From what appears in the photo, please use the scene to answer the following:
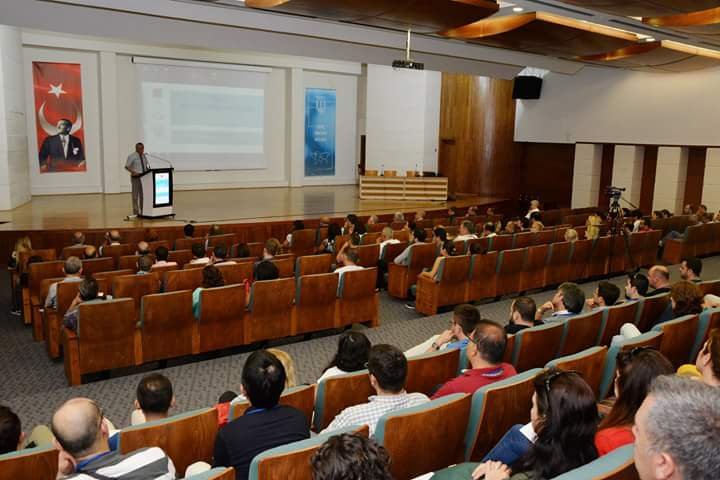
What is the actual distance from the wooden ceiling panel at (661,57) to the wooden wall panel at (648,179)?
2.33 metres

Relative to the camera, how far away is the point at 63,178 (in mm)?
14281

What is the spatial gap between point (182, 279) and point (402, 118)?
12.1 m

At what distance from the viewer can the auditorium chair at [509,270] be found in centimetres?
744

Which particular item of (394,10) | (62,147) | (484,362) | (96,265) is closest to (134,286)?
(96,265)

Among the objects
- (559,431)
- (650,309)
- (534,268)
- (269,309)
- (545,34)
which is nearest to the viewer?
(559,431)

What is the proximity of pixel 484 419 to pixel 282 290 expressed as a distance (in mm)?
3215

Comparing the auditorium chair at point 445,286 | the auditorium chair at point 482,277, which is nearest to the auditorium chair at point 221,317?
the auditorium chair at point 445,286

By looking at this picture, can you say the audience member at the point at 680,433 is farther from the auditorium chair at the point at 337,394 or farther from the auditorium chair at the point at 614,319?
the auditorium chair at the point at 614,319

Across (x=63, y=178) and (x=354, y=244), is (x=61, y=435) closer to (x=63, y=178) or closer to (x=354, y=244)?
(x=354, y=244)

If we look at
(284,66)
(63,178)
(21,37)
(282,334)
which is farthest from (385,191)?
(282,334)

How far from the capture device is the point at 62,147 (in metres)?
14.1

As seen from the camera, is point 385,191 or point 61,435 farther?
point 385,191

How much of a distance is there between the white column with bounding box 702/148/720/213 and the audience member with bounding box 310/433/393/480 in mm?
13980

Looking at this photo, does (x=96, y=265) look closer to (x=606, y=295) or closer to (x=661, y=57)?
(x=606, y=295)
